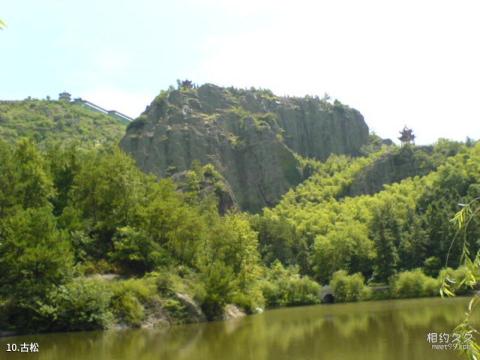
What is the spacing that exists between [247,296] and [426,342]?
27363 mm

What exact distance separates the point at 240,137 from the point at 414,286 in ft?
225

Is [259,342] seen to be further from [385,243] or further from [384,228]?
[384,228]

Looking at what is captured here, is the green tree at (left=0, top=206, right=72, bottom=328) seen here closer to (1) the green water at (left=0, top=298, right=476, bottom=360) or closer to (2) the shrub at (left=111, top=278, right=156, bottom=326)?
(1) the green water at (left=0, top=298, right=476, bottom=360)

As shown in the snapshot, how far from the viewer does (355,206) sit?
95.5 m

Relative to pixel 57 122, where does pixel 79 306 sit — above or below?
below

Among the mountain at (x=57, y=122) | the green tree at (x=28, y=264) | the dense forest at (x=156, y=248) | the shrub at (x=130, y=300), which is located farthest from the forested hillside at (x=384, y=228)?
the mountain at (x=57, y=122)

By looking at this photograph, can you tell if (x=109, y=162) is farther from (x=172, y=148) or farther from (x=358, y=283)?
(x=172, y=148)

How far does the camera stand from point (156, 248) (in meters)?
40.2

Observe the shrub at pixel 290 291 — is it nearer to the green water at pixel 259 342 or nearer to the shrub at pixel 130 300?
the shrub at pixel 130 300

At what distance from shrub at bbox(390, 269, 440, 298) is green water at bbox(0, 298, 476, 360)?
29153 mm

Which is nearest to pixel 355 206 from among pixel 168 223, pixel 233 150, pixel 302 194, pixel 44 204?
pixel 302 194

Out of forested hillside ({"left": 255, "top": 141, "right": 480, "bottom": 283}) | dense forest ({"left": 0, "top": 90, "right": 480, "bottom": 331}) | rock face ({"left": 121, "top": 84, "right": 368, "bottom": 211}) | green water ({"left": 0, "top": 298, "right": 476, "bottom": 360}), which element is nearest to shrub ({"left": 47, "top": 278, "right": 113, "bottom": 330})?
dense forest ({"left": 0, "top": 90, "right": 480, "bottom": 331})

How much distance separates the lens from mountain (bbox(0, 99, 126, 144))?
11175 centimetres

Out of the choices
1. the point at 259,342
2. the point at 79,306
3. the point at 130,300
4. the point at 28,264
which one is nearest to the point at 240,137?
the point at 130,300
